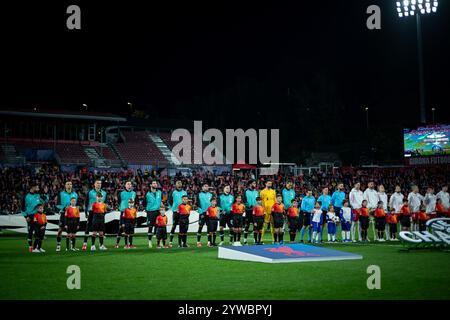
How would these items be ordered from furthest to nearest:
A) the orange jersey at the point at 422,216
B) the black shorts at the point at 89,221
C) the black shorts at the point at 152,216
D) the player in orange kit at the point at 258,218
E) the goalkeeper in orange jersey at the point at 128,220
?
the orange jersey at the point at 422,216 < the black shorts at the point at 152,216 < the player in orange kit at the point at 258,218 < the goalkeeper in orange jersey at the point at 128,220 < the black shorts at the point at 89,221

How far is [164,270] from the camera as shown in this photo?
40.9 ft

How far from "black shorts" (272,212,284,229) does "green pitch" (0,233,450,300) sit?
361cm

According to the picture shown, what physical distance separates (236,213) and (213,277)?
26.5 ft

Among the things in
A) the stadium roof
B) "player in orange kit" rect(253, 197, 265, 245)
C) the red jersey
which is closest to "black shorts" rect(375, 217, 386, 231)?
the red jersey

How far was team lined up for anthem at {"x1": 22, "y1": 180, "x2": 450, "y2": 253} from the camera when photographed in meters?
18.2

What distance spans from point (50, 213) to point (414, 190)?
54.5ft

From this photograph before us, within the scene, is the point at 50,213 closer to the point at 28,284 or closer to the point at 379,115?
the point at 28,284

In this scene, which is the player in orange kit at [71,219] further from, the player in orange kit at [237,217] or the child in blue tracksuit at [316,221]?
the child in blue tracksuit at [316,221]

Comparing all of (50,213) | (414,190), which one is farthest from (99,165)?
(414,190)

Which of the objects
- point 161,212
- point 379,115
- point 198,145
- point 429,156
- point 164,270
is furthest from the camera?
point 379,115

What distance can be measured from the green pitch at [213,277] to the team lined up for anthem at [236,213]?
2.23 m

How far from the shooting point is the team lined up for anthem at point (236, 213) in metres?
18.2

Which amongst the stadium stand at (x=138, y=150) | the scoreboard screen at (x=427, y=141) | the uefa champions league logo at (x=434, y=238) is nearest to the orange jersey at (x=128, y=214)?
the uefa champions league logo at (x=434, y=238)

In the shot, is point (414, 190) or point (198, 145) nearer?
point (414, 190)
